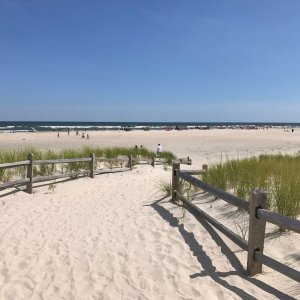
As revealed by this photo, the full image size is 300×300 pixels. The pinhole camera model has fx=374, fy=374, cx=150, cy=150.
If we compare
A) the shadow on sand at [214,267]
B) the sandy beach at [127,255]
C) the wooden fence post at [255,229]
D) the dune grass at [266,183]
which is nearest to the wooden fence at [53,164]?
the sandy beach at [127,255]

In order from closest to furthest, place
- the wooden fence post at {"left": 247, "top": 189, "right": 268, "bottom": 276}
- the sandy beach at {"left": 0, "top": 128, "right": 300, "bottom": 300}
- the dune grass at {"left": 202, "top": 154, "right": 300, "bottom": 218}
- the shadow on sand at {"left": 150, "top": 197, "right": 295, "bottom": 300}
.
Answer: the shadow on sand at {"left": 150, "top": 197, "right": 295, "bottom": 300} → the sandy beach at {"left": 0, "top": 128, "right": 300, "bottom": 300} → the wooden fence post at {"left": 247, "top": 189, "right": 268, "bottom": 276} → the dune grass at {"left": 202, "top": 154, "right": 300, "bottom": 218}

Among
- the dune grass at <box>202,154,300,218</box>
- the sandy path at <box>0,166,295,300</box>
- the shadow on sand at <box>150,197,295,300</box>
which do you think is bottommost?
the sandy path at <box>0,166,295,300</box>

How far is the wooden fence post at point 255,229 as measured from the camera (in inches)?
178

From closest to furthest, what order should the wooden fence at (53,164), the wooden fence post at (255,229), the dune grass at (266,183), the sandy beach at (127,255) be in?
1. the sandy beach at (127,255)
2. the wooden fence post at (255,229)
3. the dune grass at (266,183)
4. the wooden fence at (53,164)

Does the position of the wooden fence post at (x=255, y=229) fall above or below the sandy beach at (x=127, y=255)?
above

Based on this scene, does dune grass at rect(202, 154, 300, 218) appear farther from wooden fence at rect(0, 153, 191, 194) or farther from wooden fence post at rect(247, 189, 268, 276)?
wooden fence at rect(0, 153, 191, 194)

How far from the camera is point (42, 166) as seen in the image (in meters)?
12.9

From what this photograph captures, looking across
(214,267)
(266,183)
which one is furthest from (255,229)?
(266,183)

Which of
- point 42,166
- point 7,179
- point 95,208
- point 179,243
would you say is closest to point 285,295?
point 179,243

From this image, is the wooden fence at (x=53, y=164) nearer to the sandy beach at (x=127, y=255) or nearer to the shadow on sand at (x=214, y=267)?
the sandy beach at (x=127, y=255)

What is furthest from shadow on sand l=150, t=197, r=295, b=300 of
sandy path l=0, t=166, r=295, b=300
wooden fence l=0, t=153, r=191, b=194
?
wooden fence l=0, t=153, r=191, b=194

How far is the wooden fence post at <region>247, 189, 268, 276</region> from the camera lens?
178 inches

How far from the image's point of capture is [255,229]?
14.9 ft

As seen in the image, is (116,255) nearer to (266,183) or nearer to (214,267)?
(214,267)
